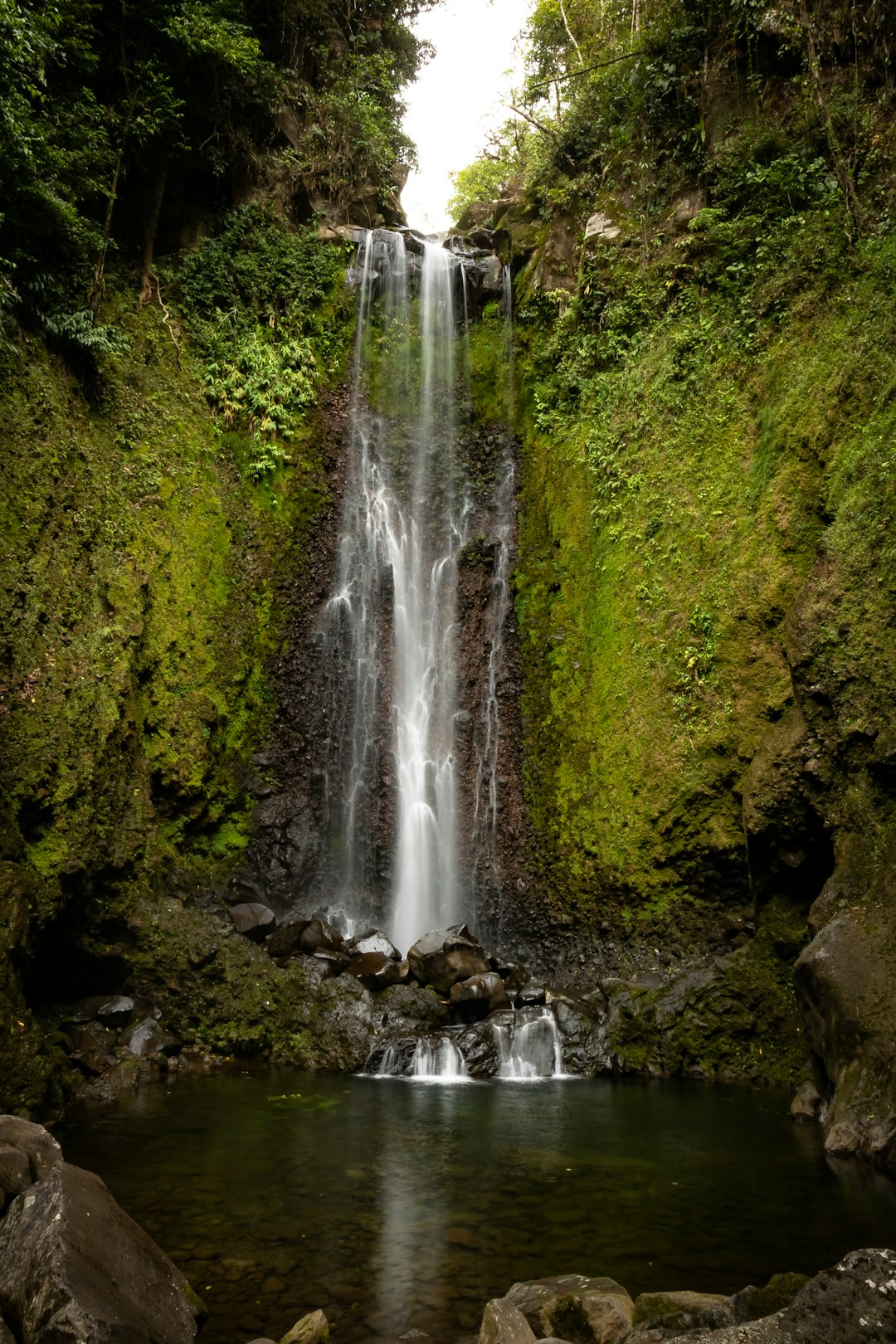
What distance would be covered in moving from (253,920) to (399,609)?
6.08 metres

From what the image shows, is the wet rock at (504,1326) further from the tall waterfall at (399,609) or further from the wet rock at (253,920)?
the tall waterfall at (399,609)

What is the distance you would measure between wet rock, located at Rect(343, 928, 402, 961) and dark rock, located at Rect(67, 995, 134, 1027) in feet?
8.97

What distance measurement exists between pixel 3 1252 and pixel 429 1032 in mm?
6198

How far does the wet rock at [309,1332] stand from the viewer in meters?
3.34

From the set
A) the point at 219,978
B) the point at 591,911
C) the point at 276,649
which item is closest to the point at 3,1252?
the point at 219,978

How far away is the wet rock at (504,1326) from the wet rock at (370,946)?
23.0 feet

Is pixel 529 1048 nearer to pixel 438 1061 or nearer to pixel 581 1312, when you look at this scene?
pixel 438 1061

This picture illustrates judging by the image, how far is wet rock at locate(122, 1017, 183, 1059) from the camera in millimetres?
8375

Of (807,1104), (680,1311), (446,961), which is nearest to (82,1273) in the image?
(680,1311)

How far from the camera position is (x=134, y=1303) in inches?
126

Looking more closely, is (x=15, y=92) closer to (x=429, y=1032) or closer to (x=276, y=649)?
(x=276, y=649)

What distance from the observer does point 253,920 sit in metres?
10.4

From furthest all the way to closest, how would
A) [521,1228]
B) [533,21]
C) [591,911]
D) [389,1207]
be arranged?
[533,21] < [591,911] < [389,1207] < [521,1228]

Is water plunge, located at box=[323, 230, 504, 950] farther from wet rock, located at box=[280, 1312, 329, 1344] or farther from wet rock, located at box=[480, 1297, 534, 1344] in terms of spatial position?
wet rock, located at box=[480, 1297, 534, 1344]
